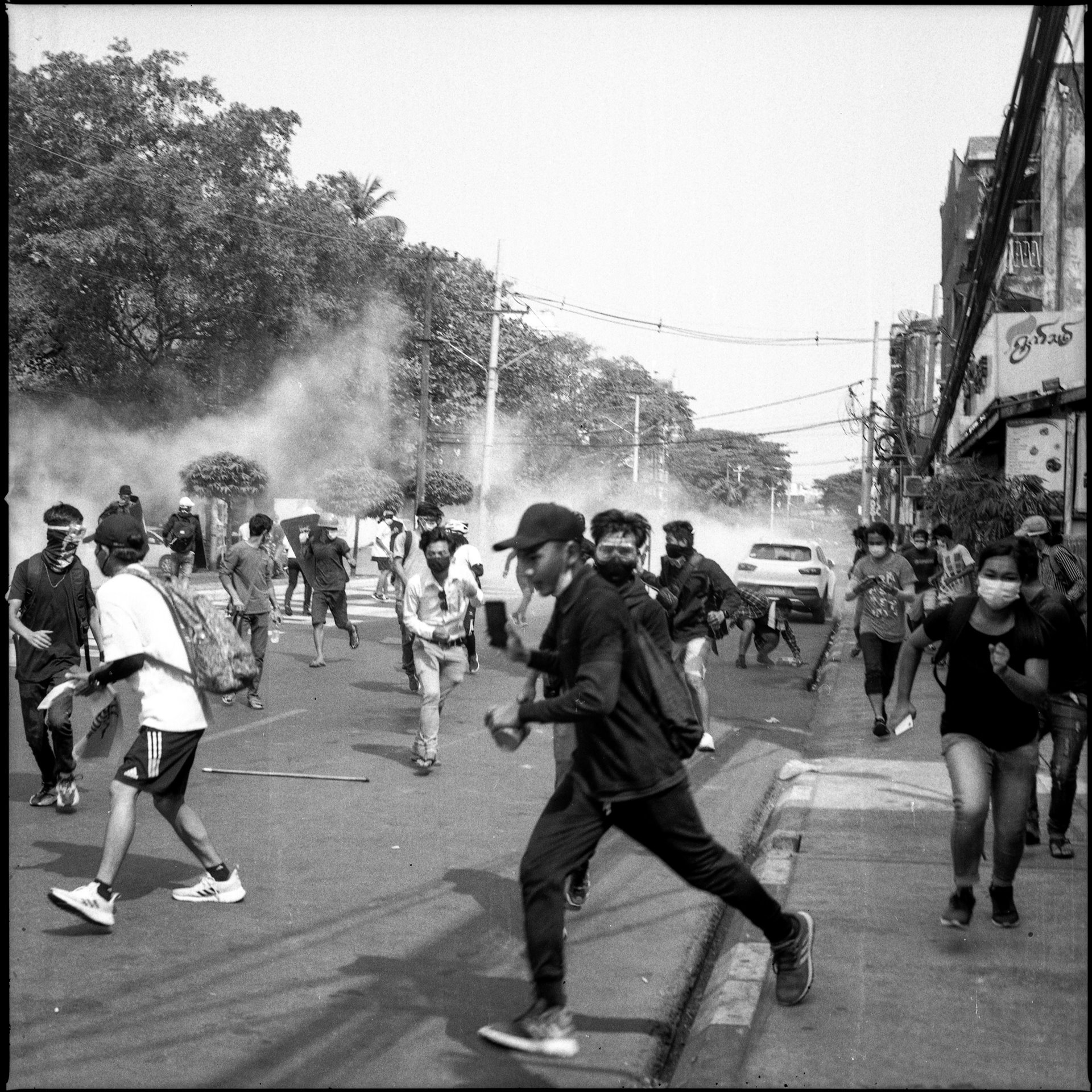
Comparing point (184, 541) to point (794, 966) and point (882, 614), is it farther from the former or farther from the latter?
point (794, 966)

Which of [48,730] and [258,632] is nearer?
[48,730]

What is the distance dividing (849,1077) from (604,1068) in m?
0.73

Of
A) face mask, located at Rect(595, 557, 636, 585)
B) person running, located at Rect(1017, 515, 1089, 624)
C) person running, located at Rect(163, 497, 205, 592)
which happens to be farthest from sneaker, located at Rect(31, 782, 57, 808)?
person running, located at Rect(1017, 515, 1089, 624)

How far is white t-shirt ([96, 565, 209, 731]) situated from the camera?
5617 mm

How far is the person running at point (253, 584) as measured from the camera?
12.3m

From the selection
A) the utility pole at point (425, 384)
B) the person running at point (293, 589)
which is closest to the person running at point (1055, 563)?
the person running at point (293, 589)

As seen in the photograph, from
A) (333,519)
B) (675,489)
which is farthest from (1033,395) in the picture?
(675,489)

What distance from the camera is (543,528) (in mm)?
4410

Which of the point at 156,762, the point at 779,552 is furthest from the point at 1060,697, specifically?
the point at 779,552

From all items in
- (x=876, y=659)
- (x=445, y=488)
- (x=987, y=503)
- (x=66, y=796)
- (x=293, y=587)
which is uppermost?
(x=445, y=488)

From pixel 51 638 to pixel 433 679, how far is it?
7.92ft

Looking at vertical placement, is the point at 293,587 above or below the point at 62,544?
below

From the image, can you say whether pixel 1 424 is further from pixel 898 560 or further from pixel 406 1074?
pixel 898 560

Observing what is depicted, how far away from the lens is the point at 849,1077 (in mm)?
4117
